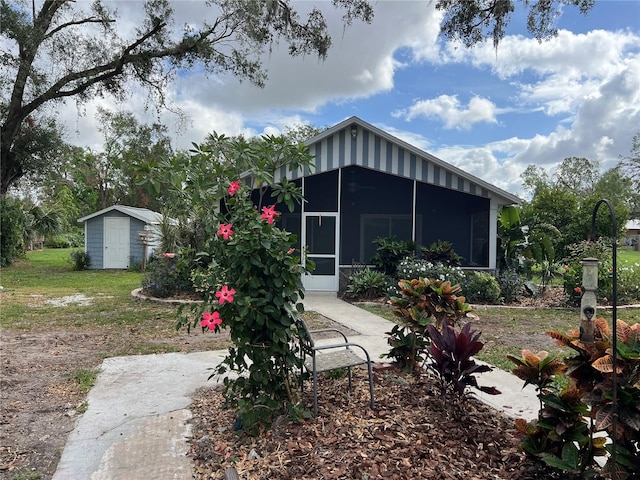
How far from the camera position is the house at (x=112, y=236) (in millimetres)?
18391

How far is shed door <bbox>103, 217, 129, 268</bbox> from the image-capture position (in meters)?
18.4

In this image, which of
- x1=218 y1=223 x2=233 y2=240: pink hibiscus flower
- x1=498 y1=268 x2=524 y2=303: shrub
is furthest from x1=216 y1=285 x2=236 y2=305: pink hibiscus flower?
x1=498 y1=268 x2=524 y2=303: shrub

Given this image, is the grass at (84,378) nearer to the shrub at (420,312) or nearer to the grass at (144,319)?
the grass at (144,319)

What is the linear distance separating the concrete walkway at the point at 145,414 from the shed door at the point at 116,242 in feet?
48.6

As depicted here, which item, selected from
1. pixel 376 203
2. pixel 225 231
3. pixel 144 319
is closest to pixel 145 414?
pixel 225 231

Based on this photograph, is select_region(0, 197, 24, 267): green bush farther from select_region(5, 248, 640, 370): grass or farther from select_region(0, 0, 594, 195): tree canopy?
select_region(5, 248, 640, 370): grass

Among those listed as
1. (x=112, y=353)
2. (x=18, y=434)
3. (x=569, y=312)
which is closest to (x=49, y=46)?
(x=112, y=353)

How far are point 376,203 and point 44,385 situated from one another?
9.31 metres

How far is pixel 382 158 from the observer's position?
10.5m

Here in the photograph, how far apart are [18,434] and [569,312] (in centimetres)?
899

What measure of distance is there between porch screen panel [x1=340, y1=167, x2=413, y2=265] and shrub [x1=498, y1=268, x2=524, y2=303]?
2980mm

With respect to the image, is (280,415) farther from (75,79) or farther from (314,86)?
(75,79)

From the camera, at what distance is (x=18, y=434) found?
10.5 feet

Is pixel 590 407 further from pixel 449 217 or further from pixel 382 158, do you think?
pixel 449 217
